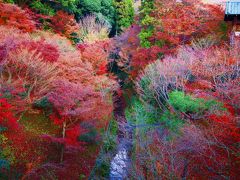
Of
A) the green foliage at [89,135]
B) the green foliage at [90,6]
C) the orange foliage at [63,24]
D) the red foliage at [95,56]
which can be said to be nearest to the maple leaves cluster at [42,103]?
the green foliage at [89,135]

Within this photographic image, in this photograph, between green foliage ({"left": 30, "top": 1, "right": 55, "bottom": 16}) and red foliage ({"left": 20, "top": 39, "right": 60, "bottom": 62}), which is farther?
green foliage ({"left": 30, "top": 1, "right": 55, "bottom": 16})

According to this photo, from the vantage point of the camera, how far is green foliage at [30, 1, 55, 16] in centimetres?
2398

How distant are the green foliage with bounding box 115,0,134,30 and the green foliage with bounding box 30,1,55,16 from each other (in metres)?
9.88

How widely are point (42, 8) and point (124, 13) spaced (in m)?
11.6

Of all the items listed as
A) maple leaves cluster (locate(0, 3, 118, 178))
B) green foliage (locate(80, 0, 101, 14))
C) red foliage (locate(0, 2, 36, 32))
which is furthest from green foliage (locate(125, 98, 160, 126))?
green foliage (locate(80, 0, 101, 14))

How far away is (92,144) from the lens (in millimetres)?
16922

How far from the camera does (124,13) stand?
33.0m

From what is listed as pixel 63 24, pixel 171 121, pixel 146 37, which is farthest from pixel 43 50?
pixel 63 24

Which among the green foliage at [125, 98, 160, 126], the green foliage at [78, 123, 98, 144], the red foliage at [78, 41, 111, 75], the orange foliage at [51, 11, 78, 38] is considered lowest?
the green foliage at [78, 123, 98, 144]

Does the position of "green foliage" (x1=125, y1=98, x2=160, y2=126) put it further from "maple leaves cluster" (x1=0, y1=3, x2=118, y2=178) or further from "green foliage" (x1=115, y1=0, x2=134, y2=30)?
"green foliage" (x1=115, y1=0, x2=134, y2=30)

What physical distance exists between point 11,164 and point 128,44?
1792 cm

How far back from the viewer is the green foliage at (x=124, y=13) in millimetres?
32750

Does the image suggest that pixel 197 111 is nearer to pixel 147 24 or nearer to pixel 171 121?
pixel 171 121

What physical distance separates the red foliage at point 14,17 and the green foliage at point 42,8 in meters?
3.57
